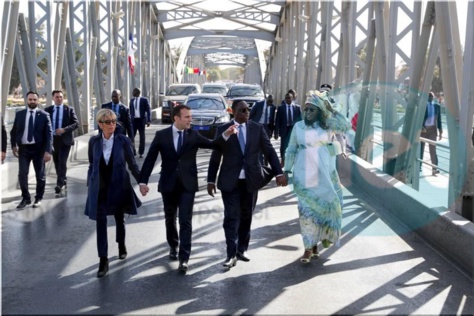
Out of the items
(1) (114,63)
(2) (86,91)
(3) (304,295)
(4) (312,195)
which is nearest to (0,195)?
(4) (312,195)

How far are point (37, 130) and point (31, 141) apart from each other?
175 mm

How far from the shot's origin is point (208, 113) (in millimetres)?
23188

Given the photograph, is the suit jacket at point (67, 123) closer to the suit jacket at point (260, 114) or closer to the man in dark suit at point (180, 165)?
the suit jacket at point (260, 114)

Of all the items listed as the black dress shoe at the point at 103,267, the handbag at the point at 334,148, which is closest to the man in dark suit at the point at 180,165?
the black dress shoe at the point at 103,267

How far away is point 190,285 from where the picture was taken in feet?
20.3

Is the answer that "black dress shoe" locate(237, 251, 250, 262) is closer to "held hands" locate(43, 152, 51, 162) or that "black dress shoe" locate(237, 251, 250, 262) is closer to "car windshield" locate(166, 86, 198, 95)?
"held hands" locate(43, 152, 51, 162)

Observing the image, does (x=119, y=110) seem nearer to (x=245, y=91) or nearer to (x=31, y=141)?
(x=31, y=141)

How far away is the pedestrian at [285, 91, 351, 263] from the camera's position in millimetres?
7234

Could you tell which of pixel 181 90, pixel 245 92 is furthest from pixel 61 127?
pixel 181 90

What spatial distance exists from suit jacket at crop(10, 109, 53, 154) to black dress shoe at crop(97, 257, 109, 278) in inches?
160

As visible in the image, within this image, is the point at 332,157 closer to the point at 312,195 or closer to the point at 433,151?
the point at 312,195

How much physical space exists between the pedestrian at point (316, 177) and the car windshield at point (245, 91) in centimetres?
2617

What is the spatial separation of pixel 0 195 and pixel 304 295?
20.5ft

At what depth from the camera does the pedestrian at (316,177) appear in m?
7.23
